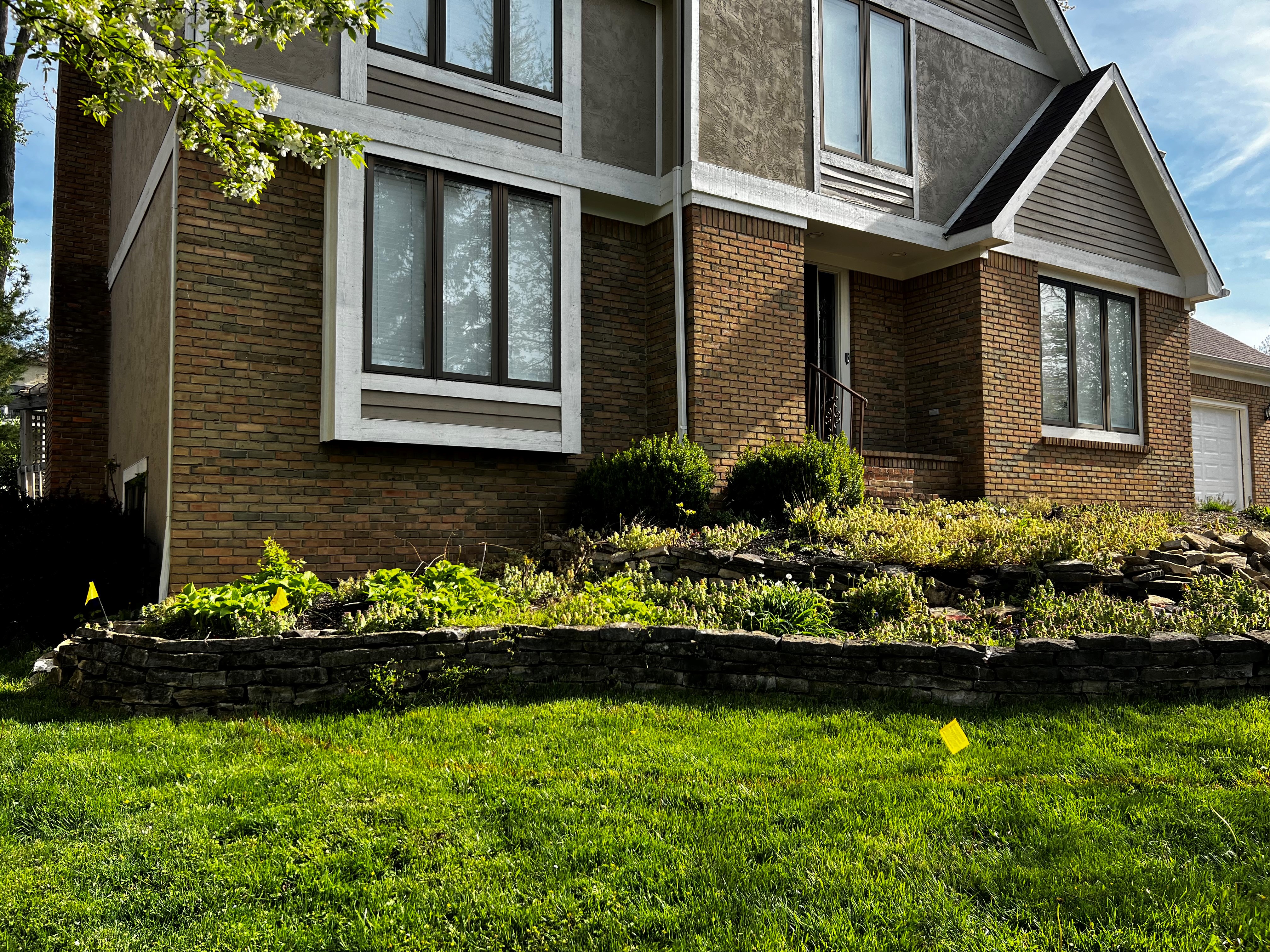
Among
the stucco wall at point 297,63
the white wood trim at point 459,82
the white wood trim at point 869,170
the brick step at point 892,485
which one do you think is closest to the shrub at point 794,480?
the brick step at point 892,485

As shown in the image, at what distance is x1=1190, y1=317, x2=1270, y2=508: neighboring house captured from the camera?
16.5m

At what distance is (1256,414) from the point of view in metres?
17.5

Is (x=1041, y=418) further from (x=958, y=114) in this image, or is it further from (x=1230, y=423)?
(x=1230, y=423)

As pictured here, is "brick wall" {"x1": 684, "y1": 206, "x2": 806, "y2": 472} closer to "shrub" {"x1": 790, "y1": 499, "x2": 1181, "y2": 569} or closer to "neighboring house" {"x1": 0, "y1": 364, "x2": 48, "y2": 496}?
"shrub" {"x1": 790, "y1": 499, "x2": 1181, "y2": 569}

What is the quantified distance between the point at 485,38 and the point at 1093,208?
826 centimetres

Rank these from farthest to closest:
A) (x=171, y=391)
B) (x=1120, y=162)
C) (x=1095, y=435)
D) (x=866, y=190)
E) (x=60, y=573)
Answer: (x=1120, y=162)
(x=1095, y=435)
(x=866, y=190)
(x=60, y=573)
(x=171, y=391)

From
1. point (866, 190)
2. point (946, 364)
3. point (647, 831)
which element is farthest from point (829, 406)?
point (647, 831)

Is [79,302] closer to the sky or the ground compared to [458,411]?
closer to the sky

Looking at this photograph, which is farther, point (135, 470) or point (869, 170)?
point (869, 170)

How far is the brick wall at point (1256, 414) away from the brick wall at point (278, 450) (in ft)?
44.7

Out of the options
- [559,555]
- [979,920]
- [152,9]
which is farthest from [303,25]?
[979,920]

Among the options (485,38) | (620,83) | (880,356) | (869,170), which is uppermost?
(485,38)

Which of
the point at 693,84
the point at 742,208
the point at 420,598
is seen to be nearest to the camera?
the point at 420,598

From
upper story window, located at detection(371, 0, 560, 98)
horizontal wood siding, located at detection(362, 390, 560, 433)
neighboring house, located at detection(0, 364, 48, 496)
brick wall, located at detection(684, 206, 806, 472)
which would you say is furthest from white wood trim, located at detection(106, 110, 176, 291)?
neighboring house, located at detection(0, 364, 48, 496)
